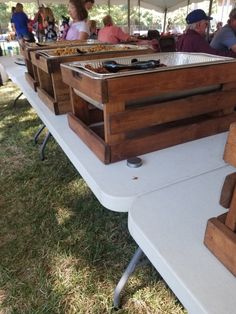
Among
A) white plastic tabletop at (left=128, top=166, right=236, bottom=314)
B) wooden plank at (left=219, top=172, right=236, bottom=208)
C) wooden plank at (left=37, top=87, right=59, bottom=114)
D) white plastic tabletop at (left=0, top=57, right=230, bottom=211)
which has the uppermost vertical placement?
wooden plank at (left=219, top=172, right=236, bottom=208)

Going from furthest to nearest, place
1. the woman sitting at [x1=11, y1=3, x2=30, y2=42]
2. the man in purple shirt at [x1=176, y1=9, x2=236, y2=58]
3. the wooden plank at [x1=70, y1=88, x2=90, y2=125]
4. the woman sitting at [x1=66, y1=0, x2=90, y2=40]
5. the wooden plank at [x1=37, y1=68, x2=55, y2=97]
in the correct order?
the woman sitting at [x1=11, y1=3, x2=30, y2=42] → the woman sitting at [x1=66, y1=0, x2=90, y2=40] → the man in purple shirt at [x1=176, y1=9, x2=236, y2=58] → the wooden plank at [x1=37, y1=68, x2=55, y2=97] → the wooden plank at [x1=70, y1=88, x2=90, y2=125]

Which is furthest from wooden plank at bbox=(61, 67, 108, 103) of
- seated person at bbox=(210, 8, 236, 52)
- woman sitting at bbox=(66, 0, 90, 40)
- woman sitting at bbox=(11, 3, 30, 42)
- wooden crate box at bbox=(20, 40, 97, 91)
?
woman sitting at bbox=(11, 3, 30, 42)

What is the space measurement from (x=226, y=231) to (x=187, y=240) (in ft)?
0.28

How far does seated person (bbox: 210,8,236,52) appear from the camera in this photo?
1938 millimetres

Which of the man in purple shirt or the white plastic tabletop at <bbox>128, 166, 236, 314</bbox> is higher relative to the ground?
the man in purple shirt

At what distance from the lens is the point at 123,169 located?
27.0 inches

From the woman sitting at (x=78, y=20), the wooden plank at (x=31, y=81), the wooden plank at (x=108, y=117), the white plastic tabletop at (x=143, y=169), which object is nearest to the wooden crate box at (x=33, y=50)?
the wooden plank at (x=31, y=81)

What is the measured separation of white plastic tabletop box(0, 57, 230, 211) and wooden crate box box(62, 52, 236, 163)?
25 mm

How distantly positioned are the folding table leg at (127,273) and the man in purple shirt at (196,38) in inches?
56.2

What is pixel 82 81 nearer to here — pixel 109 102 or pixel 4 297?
pixel 109 102

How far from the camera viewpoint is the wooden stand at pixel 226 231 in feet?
1.34

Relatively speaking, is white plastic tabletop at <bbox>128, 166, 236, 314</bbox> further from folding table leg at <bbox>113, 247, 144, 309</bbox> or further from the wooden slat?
folding table leg at <bbox>113, 247, 144, 309</bbox>

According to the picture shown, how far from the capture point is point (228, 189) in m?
0.41

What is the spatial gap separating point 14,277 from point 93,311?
35 centimetres
